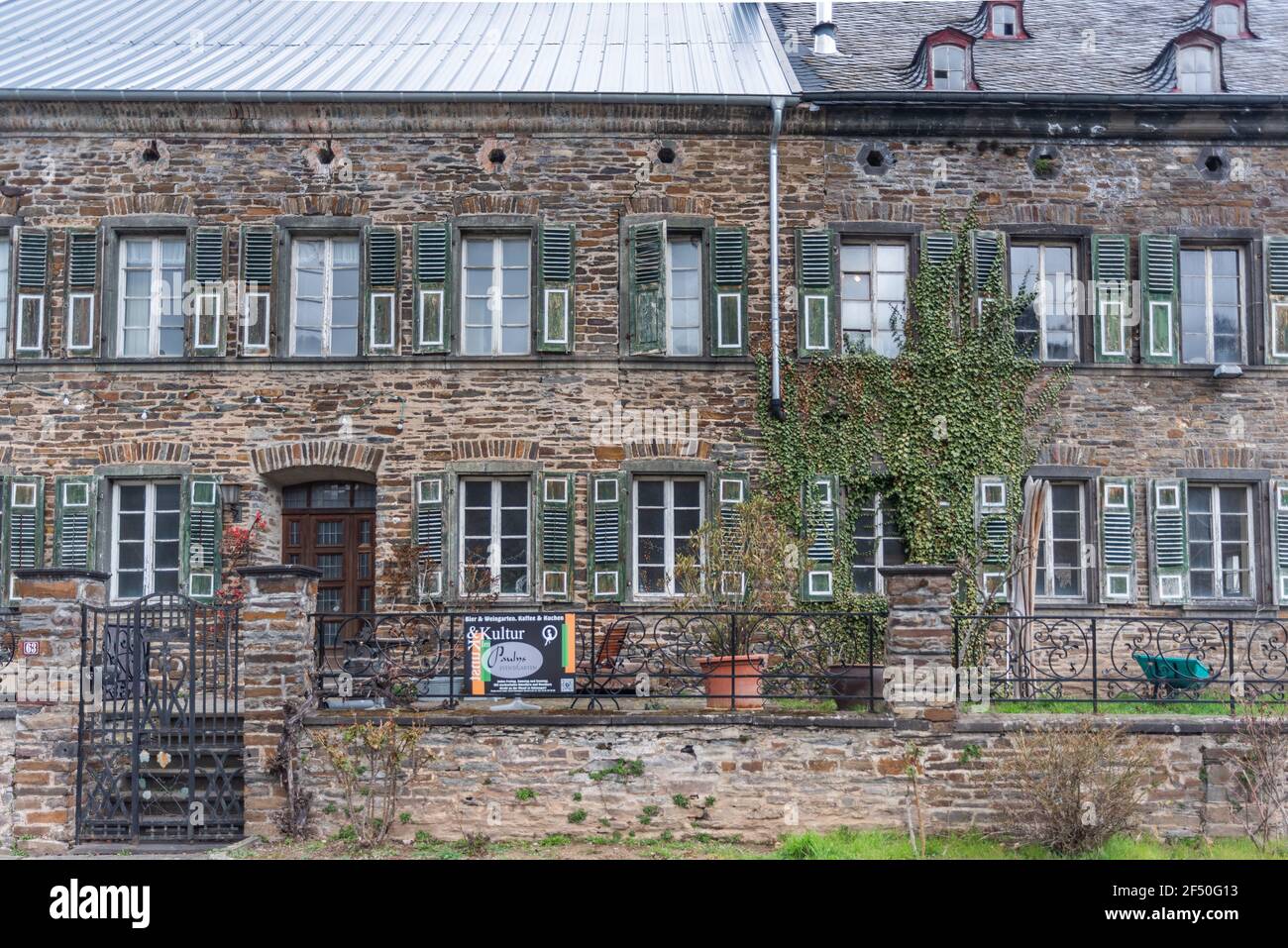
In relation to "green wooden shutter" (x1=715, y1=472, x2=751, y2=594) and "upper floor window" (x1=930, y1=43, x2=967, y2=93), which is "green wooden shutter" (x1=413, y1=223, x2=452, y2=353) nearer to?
"green wooden shutter" (x1=715, y1=472, x2=751, y2=594)

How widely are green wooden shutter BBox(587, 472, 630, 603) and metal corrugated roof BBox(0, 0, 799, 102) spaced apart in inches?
169

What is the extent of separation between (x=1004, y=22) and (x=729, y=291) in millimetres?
6059

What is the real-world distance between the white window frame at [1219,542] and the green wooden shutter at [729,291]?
17.3ft

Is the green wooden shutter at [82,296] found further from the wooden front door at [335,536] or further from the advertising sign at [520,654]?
the advertising sign at [520,654]

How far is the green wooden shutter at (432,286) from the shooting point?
1570 cm

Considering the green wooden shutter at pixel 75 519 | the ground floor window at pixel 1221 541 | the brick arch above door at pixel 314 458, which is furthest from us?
the ground floor window at pixel 1221 541

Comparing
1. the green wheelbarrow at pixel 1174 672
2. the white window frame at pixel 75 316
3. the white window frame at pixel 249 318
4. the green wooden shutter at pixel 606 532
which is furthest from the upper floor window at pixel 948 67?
the white window frame at pixel 75 316

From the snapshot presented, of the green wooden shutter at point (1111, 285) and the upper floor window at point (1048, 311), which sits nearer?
the green wooden shutter at point (1111, 285)

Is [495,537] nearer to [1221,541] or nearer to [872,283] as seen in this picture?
[872,283]

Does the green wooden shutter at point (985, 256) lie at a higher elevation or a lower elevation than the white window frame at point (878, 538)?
higher

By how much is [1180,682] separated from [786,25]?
10.6 m

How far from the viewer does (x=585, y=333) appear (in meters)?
15.8

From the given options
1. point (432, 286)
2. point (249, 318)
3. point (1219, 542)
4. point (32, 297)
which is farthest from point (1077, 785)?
point (32, 297)

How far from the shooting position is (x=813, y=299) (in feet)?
51.9
